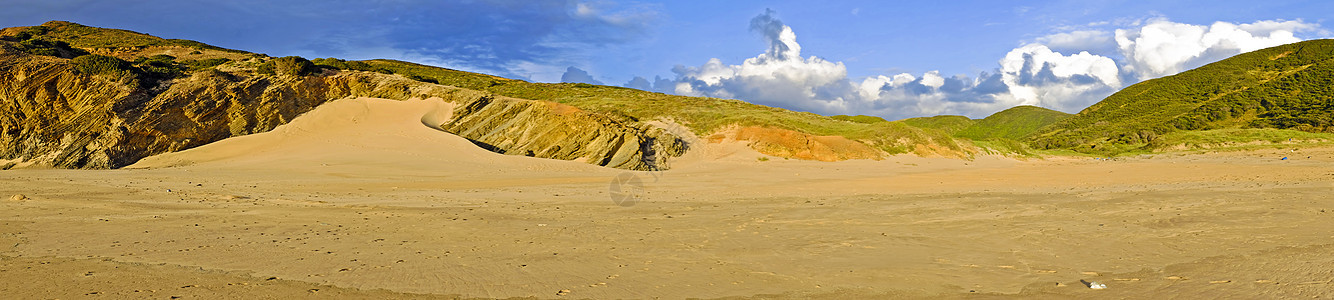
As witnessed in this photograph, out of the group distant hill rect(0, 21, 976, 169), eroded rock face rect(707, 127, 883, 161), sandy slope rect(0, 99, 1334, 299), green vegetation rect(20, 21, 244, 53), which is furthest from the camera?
green vegetation rect(20, 21, 244, 53)

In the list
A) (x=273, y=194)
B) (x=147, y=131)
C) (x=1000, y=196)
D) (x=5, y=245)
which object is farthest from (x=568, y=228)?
(x=147, y=131)

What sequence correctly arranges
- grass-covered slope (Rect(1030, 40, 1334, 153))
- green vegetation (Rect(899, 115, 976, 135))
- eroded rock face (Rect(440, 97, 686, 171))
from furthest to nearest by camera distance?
green vegetation (Rect(899, 115, 976, 135))
grass-covered slope (Rect(1030, 40, 1334, 153))
eroded rock face (Rect(440, 97, 686, 171))

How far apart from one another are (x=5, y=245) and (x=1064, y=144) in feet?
193

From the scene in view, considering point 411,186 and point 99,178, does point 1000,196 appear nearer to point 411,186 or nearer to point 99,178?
point 411,186

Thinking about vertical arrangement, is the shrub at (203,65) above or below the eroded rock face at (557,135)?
above

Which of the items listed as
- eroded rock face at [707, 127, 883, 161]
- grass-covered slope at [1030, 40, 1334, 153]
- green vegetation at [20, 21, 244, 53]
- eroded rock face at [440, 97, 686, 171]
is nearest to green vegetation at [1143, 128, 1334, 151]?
grass-covered slope at [1030, 40, 1334, 153]

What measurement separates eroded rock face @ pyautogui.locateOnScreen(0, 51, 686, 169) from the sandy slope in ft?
18.5

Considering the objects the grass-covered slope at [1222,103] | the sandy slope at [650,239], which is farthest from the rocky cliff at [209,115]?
the grass-covered slope at [1222,103]

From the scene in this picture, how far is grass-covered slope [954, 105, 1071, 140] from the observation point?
73.8 meters

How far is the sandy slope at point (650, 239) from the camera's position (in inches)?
190

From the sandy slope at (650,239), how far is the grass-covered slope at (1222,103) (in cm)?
3759

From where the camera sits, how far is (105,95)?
63.4 ft

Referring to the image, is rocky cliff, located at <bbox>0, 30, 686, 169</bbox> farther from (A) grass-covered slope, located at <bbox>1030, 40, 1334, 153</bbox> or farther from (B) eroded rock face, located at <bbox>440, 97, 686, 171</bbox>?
(A) grass-covered slope, located at <bbox>1030, 40, 1334, 153</bbox>

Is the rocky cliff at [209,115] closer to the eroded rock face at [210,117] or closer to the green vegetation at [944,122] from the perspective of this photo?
the eroded rock face at [210,117]
